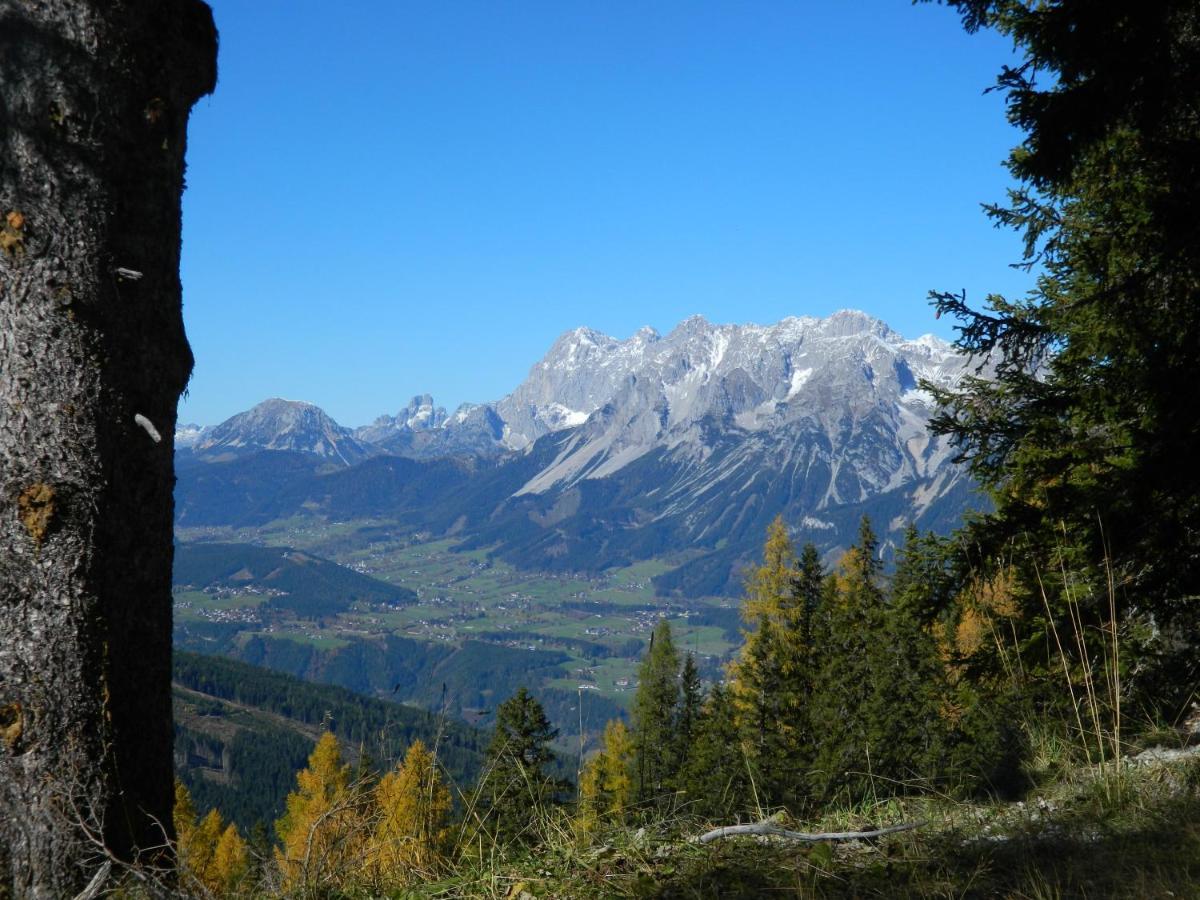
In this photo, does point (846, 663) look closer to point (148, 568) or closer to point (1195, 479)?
point (1195, 479)

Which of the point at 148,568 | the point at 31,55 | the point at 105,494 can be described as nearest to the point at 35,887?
the point at 148,568

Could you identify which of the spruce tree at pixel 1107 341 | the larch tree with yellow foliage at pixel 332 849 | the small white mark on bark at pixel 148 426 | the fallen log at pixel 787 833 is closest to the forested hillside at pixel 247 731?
the spruce tree at pixel 1107 341

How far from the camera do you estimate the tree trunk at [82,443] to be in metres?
3.37

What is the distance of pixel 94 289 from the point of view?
3607 mm

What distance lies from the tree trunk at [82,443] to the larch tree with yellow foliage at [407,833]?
888 millimetres

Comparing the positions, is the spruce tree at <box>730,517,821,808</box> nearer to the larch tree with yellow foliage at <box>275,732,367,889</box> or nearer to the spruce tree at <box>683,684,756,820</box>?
the spruce tree at <box>683,684,756,820</box>

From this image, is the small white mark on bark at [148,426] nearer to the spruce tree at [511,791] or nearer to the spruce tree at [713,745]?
the spruce tree at [511,791]

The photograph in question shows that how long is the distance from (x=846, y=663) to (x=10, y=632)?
64.1ft

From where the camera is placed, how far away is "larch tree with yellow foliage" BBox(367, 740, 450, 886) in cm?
368

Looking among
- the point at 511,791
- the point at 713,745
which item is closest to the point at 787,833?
the point at 511,791

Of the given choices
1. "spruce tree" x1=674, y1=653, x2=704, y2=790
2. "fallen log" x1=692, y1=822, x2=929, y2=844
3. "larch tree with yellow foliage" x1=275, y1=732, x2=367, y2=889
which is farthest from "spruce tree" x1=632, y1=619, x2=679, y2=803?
"fallen log" x1=692, y1=822, x2=929, y2=844

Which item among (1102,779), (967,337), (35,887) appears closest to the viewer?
(35,887)

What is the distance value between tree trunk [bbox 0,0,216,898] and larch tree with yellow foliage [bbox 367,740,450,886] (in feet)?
2.91

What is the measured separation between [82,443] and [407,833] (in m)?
2.22
